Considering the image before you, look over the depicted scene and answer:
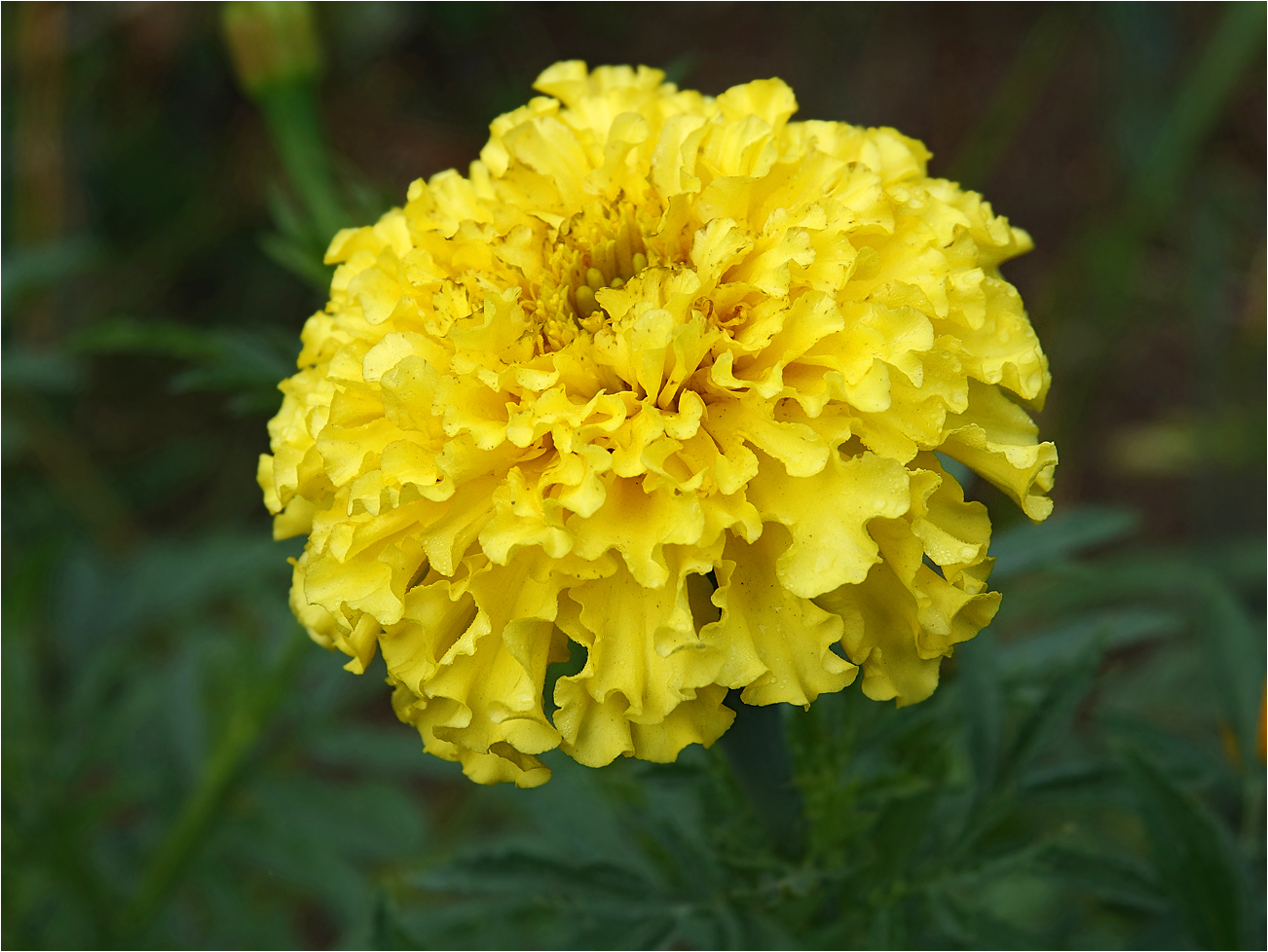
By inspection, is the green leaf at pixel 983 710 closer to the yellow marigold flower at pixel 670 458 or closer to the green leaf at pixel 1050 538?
the green leaf at pixel 1050 538

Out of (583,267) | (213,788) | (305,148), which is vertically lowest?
(213,788)

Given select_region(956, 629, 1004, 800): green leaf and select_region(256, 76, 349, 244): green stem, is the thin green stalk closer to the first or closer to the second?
select_region(256, 76, 349, 244): green stem

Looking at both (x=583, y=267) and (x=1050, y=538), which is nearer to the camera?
(x=583, y=267)

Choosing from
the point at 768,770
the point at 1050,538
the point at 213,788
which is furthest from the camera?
the point at 213,788

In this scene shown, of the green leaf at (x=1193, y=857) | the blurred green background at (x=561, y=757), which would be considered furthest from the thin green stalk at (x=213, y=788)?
the green leaf at (x=1193, y=857)

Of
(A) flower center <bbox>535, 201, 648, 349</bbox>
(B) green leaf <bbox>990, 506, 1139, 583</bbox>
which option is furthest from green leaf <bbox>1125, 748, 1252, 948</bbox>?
(A) flower center <bbox>535, 201, 648, 349</bbox>

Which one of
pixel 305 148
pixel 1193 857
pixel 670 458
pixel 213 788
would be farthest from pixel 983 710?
pixel 305 148

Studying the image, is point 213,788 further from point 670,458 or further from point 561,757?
point 670,458
